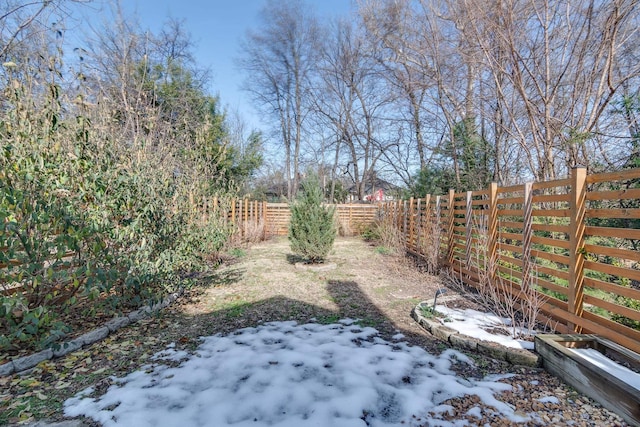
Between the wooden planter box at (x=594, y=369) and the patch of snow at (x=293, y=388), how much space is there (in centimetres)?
46

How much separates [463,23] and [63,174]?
275 inches

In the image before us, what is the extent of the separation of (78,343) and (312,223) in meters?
4.13

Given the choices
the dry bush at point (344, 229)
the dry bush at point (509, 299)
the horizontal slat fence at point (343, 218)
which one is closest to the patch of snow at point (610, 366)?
the dry bush at point (509, 299)

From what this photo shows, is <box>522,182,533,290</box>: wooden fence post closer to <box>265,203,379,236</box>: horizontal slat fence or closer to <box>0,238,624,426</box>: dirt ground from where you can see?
<box>0,238,624,426</box>: dirt ground

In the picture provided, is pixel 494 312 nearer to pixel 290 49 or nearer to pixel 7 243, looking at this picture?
pixel 7 243

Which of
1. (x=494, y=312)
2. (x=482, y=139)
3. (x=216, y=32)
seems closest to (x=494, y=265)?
(x=494, y=312)

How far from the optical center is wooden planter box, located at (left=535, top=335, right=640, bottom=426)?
1.80 m

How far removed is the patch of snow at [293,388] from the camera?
186 cm

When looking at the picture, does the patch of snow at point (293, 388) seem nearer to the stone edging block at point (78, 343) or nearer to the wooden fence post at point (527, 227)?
the stone edging block at point (78, 343)

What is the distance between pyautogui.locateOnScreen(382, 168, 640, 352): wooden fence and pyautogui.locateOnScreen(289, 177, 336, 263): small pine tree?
1.99 m

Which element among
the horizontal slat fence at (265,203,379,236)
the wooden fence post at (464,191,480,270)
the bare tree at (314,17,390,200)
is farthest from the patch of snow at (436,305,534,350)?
the bare tree at (314,17,390,200)

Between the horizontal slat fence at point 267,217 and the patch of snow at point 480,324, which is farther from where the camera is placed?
the horizontal slat fence at point 267,217

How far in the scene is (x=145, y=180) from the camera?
382 centimetres

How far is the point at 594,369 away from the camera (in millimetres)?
2016
